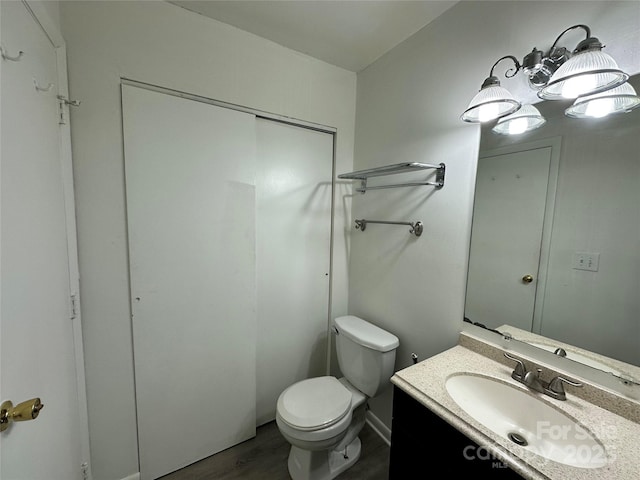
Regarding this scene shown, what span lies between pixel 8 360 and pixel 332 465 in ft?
5.09

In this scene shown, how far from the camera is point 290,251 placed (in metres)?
1.85

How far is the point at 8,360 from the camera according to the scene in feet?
2.24

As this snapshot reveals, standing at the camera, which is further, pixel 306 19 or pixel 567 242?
pixel 306 19

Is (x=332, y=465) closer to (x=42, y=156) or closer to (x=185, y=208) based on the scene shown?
(x=185, y=208)

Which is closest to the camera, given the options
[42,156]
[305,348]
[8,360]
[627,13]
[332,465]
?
[8,360]

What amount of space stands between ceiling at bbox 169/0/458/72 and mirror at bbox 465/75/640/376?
737 millimetres

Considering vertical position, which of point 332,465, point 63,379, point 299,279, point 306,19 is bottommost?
point 332,465

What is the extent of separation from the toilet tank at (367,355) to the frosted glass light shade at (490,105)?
1.20m

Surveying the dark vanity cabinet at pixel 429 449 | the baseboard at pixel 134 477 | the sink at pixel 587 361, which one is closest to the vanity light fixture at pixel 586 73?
the sink at pixel 587 361

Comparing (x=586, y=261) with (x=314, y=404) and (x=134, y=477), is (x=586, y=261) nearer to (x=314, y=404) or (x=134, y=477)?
(x=314, y=404)

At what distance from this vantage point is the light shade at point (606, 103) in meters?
0.85

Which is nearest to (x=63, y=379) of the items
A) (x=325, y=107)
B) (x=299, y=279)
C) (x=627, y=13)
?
(x=299, y=279)

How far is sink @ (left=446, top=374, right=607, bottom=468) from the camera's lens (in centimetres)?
78

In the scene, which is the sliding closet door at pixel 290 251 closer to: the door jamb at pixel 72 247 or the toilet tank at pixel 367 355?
the toilet tank at pixel 367 355
